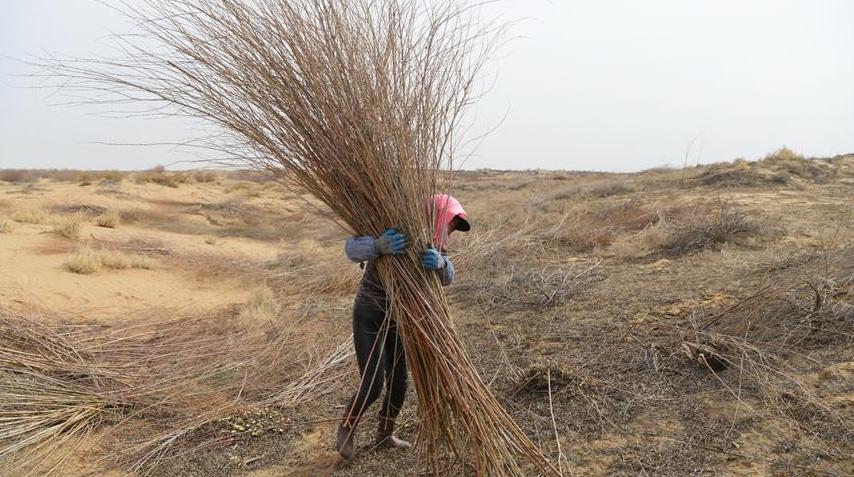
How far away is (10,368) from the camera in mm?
3494

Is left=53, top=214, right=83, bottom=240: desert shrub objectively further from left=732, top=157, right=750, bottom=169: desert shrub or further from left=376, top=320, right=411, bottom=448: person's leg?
left=732, top=157, right=750, bottom=169: desert shrub

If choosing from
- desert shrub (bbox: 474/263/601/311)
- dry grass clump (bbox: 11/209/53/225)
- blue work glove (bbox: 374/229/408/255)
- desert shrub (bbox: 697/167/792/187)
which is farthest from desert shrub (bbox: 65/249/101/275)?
A: desert shrub (bbox: 697/167/792/187)

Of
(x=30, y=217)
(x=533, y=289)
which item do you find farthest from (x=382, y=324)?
(x=30, y=217)

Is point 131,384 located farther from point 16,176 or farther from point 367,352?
point 16,176

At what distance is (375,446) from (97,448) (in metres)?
1.50

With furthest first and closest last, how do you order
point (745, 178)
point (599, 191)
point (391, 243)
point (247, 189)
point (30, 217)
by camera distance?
1. point (247, 189)
2. point (599, 191)
3. point (30, 217)
4. point (745, 178)
5. point (391, 243)

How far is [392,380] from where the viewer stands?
2.47 meters

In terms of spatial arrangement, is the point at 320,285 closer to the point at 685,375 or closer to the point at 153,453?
the point at 153,453

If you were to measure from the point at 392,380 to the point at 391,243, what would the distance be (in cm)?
70

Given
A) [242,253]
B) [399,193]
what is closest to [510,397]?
[399,193]

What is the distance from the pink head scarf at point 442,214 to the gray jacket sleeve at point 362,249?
251 millimetres

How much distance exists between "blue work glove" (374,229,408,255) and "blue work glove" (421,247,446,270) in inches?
3.3

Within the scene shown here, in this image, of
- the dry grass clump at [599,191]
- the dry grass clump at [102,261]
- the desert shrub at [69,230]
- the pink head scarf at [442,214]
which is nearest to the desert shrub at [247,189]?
the desert shrub at [69,230]

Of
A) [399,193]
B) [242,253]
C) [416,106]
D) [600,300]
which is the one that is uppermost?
[416,106]
